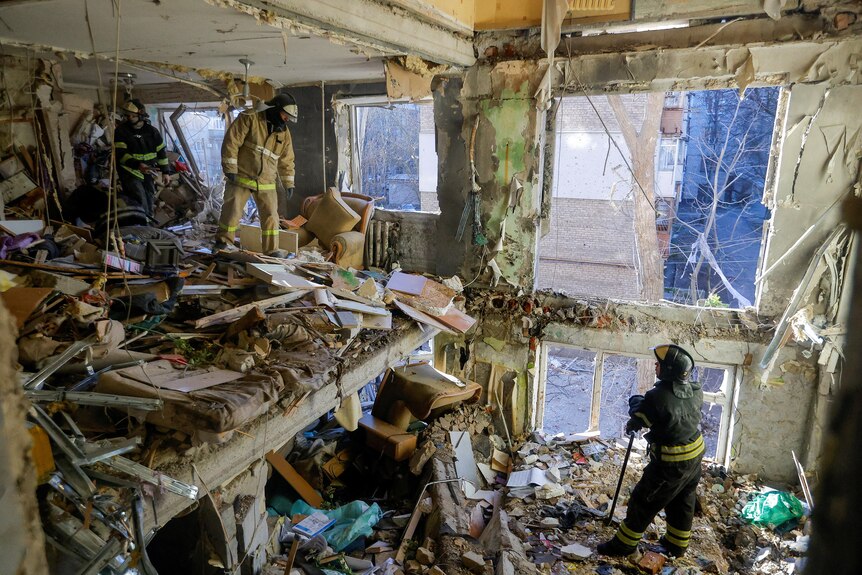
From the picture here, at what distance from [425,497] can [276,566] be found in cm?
193

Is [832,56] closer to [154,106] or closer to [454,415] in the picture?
[454,415]

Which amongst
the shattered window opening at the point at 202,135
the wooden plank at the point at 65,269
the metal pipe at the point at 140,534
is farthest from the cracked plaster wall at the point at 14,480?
the shattered window opening at the point at 202,135

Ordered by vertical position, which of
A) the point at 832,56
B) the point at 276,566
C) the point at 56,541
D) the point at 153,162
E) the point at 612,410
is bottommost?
the point at 612,410

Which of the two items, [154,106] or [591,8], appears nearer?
[591,8]

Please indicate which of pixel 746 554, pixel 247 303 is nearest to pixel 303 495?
pixel 247 303

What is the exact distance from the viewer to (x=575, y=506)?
6352 mm

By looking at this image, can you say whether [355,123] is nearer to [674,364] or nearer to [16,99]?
[16,99]

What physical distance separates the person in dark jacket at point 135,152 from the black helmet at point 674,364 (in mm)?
7016

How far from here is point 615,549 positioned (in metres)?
5.44

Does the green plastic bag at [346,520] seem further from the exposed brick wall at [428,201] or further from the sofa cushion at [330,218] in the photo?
the exposed brick wall at [428,201]

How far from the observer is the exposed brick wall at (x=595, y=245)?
1398cm

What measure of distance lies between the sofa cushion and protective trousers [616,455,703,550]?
16.7 feet

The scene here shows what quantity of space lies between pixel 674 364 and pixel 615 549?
2108 millimetres

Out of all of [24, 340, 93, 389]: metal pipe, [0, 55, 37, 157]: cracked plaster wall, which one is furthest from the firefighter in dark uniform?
[0, 55, 37, 157]: cracked plaster wall
